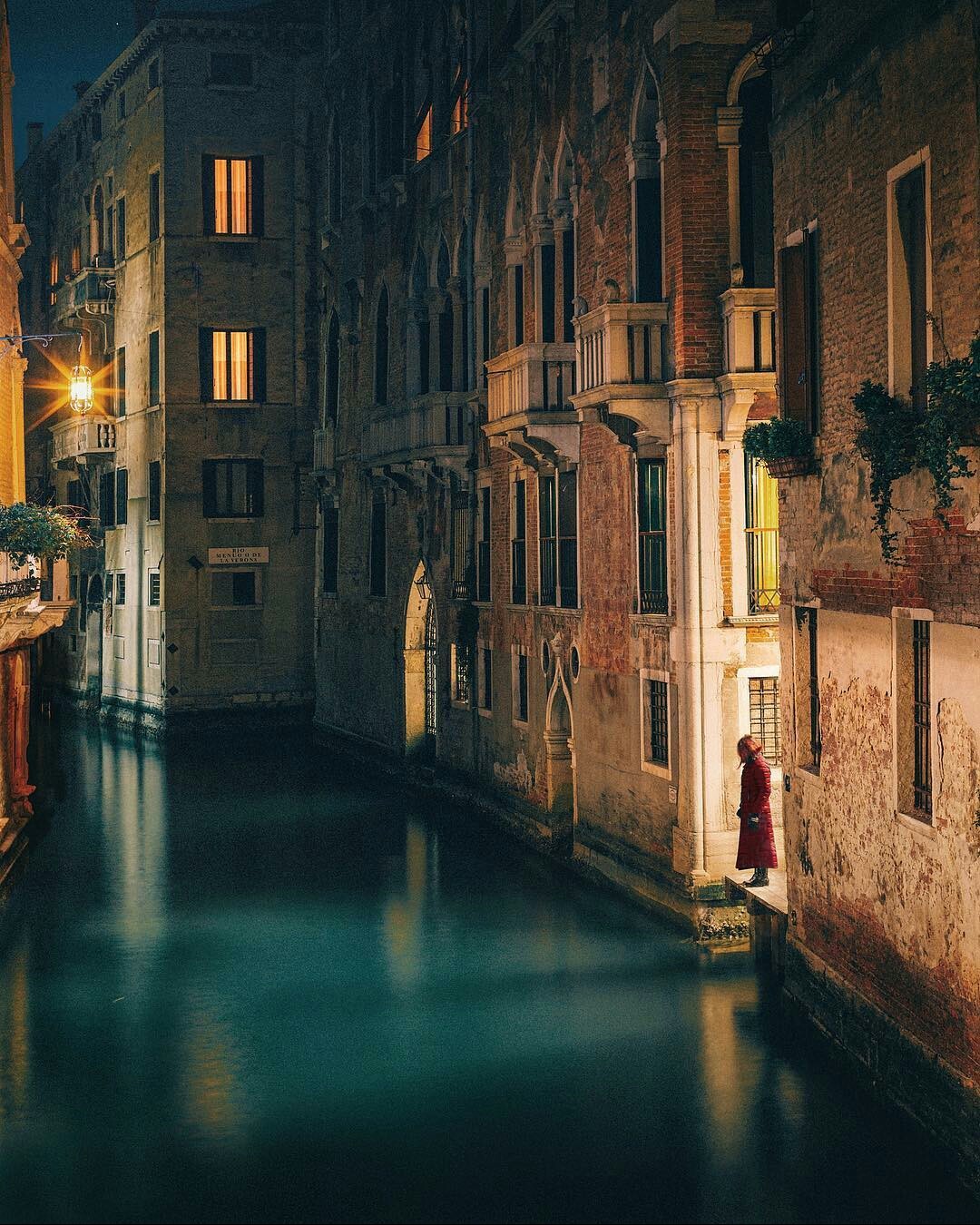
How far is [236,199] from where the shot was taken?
39031 millimetres

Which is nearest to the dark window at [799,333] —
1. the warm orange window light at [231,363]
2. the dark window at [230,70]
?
the warm orange window light at [231,363]


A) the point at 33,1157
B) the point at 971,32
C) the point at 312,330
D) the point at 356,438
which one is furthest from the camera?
the point at 312,330

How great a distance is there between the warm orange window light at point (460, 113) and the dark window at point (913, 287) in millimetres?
15467

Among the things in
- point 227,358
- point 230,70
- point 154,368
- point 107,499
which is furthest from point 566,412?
point 107,499

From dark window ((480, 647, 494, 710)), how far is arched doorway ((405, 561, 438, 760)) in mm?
3788

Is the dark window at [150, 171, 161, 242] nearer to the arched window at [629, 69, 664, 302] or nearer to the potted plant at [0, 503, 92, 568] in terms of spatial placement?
the potted plant at [0, 503, 92, 568]

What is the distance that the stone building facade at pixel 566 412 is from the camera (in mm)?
17203

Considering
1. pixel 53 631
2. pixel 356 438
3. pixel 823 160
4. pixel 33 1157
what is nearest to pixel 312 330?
pixel 356 438

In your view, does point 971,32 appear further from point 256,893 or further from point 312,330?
point 312,330

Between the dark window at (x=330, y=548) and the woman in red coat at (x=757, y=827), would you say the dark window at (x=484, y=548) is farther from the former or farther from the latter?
the woman in red coat at (x=757, y=827)

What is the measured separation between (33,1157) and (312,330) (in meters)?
29.1

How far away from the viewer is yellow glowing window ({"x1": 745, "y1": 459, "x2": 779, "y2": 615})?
17375 millimetres

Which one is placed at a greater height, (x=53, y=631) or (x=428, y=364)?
(x=428, y=364)

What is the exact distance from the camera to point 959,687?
10.3 metres
